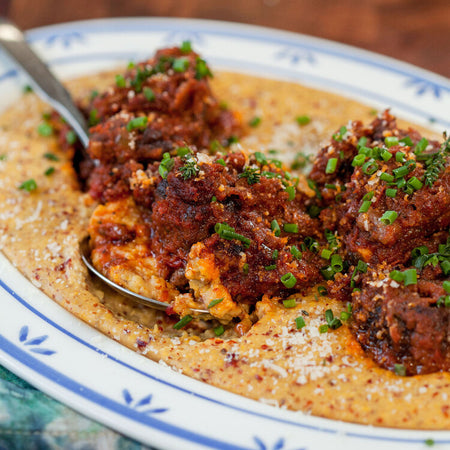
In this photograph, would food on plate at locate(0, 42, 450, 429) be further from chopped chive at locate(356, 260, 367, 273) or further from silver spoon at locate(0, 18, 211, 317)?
silver spoon at locate(0, 18, 211, 317)

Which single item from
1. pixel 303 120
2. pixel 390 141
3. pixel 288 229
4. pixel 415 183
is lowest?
pixel 288 229

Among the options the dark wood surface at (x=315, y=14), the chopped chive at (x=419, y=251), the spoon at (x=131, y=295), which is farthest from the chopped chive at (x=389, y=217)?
the dark wood surface at (x=315, y=14)

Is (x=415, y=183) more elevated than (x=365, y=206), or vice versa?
(x=415, y=183)

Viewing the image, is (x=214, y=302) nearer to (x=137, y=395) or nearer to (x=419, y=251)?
(x=137, y=395)

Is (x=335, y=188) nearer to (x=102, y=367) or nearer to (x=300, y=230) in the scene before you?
(x=300, y=230)

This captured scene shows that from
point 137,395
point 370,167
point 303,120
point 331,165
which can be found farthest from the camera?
point 303,120

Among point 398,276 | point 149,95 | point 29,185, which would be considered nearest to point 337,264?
point 398,276

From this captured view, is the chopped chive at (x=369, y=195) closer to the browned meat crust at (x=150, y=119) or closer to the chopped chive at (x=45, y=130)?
the browned meat crust at (x=150, y=119)
